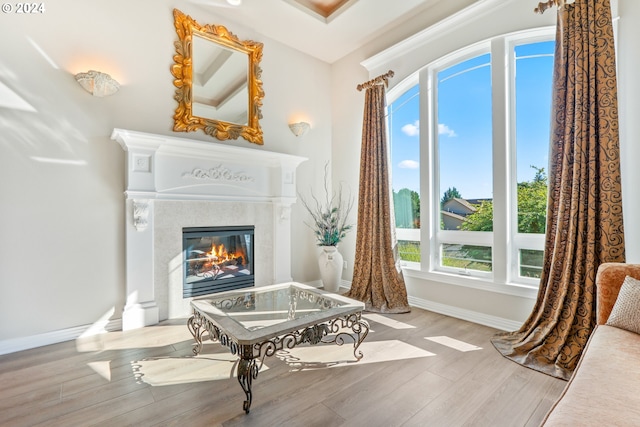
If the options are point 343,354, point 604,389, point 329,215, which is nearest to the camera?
point 604,389

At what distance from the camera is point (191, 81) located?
3336 mm

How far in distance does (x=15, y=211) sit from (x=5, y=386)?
131 cm

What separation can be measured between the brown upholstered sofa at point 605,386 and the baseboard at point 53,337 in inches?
129

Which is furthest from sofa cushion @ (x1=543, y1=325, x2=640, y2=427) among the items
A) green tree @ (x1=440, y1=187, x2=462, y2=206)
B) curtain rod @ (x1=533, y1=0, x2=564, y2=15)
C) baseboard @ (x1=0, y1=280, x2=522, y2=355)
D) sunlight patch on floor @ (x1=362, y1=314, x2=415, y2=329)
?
curtain rod @ (x1=533, y1=0, x2=564, y2=15)

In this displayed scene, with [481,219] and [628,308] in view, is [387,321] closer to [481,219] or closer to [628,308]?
[481,219]

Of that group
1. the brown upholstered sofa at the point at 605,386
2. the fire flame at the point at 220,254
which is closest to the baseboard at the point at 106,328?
the fire flame at the point at 220,254

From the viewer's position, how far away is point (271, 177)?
12.9 ft

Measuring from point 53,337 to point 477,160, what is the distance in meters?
4.27

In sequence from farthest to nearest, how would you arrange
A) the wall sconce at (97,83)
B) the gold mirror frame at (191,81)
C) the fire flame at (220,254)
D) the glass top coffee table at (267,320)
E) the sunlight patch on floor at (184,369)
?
the fire flame at (220,254) < the gold mirror frame at (191,81) < the wall sconce at (97,83) < the sunlight patch on floor at (184,369) < the glass top coffee table at (267,320)

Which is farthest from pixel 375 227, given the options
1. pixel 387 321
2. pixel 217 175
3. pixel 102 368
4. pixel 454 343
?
pixel 102 368

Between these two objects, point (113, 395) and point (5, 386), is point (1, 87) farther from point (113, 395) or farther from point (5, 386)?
point (113, 395)

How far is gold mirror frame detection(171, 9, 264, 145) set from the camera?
3.26 metres

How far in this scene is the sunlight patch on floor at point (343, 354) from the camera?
2.21 m

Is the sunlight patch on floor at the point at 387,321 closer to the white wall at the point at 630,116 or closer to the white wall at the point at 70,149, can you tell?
the white wall at the point at 630,116
